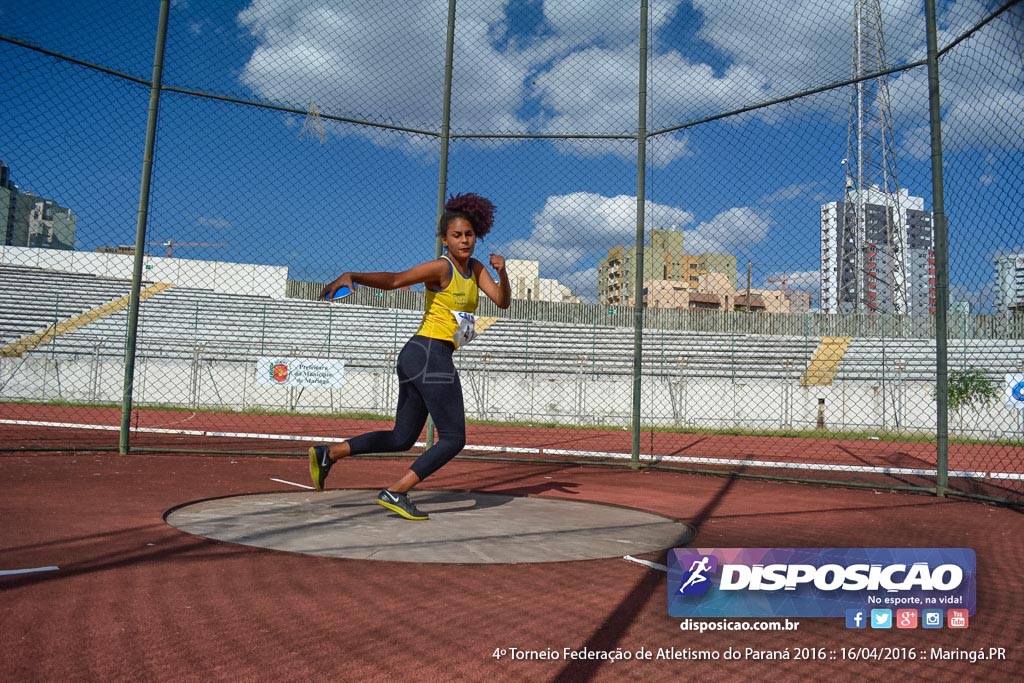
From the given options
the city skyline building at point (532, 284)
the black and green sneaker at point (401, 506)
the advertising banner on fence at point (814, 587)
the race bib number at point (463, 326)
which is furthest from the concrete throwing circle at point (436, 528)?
the city skyline building at point (532, 284)

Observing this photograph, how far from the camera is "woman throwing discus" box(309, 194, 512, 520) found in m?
4.52

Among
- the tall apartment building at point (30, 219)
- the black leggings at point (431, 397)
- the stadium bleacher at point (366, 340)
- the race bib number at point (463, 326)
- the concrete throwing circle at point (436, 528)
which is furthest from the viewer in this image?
the stadium bleacher at point (366, 340)

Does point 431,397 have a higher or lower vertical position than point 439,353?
lower

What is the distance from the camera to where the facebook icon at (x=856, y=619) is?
2.66m

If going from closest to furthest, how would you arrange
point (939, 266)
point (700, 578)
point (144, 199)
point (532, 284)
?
point (700, 578) → point (939, 266) → point (144, 199) → point (532, 284)

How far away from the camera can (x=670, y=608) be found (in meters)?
2.82

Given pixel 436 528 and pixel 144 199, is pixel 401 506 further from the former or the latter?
pixel 144 199

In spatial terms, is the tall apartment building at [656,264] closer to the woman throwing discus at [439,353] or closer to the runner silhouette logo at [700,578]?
the woman throwing discus at [439,353]

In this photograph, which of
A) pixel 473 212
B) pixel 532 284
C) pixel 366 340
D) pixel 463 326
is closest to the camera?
pixel 463 326

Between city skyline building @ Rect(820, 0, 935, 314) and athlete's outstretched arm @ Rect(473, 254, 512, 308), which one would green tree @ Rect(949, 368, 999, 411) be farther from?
athlete's outstretched arm @ Rect(473, 254, 512, 308)

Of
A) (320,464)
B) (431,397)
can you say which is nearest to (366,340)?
(320,464)

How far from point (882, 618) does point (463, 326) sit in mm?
2829

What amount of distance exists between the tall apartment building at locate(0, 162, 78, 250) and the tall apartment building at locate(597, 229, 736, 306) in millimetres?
5633

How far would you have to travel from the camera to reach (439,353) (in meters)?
4.58
